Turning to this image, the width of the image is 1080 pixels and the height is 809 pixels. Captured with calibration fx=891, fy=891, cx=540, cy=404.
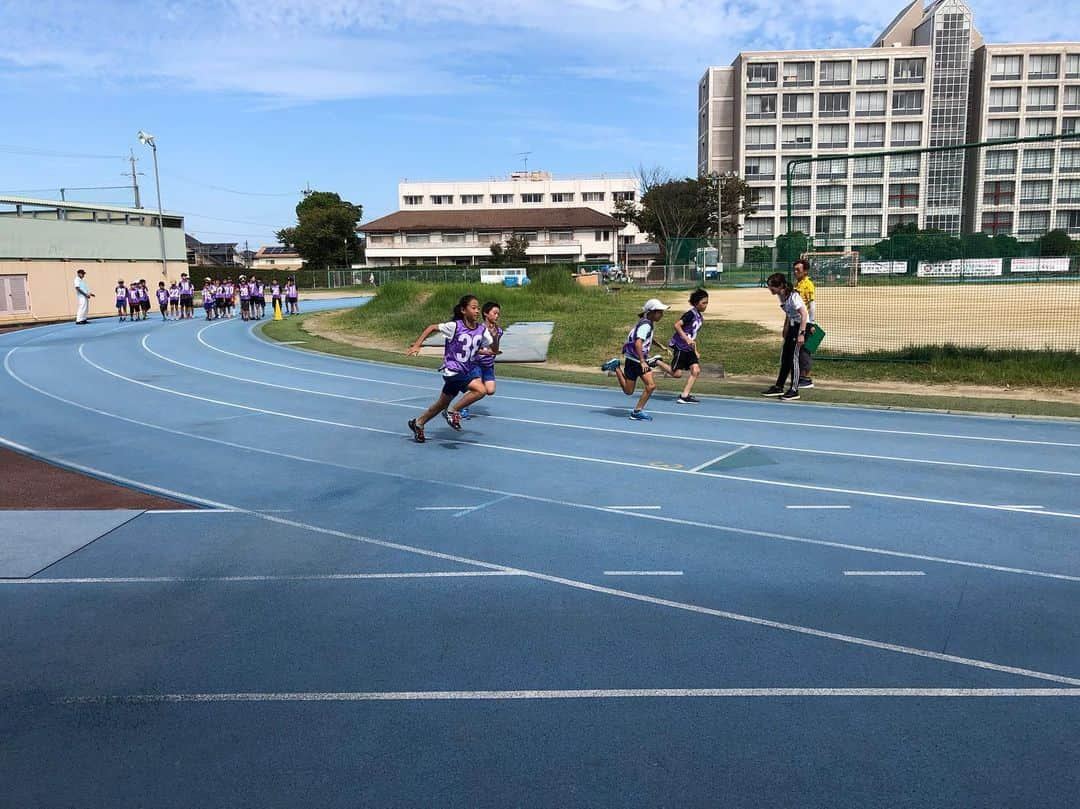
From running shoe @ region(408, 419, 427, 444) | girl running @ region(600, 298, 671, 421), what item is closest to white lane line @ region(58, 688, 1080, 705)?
running shoe @ region(408, 419, 427, 444)

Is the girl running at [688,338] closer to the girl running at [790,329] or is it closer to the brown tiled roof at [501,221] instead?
the girl running at [790,329]

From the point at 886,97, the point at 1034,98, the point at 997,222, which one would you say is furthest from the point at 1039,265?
the point at 1034,98

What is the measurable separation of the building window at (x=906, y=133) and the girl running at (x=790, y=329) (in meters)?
75.9

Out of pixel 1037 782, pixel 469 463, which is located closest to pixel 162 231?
pixel 469 463

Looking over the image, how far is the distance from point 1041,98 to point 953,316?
72.6m

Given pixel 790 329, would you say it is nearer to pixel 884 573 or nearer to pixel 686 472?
pixel 686 472

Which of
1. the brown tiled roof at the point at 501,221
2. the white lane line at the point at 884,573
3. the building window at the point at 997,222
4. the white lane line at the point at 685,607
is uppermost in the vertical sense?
the brown tiled roof at the point at 501,221

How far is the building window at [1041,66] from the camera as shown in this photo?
259 feet

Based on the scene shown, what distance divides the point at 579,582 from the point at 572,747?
2277 millimetres

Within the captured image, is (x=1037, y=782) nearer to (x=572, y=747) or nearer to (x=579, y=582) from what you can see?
(x=572, y=747)

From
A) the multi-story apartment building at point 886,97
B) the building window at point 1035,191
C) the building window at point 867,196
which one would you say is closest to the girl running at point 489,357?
the building window at point 867,196

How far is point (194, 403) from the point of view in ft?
51.2

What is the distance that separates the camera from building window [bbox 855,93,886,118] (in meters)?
81.4

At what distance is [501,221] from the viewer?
88125 mm
